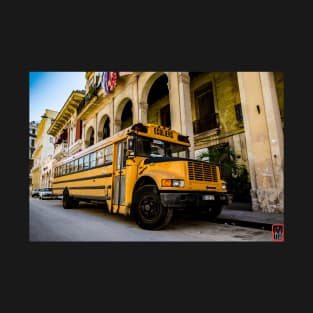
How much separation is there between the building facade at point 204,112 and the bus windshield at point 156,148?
1.73 meters

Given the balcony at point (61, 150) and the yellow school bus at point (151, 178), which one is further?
the balcony at point (61, 150)

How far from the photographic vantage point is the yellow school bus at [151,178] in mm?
4426

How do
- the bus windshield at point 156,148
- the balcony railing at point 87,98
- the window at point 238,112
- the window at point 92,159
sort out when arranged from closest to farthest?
the bus windshield at point 156,148
the window at point 92,159
the window at point 238,112
the balcony railing at point 87,98

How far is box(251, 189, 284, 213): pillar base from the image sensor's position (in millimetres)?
5791

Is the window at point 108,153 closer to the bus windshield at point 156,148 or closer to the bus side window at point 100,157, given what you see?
the bus side window at point 100,157

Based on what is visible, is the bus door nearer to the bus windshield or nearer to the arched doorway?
the bus windshield

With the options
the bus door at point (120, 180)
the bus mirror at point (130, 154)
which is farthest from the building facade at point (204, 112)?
the bus mirror at point (130, 154)

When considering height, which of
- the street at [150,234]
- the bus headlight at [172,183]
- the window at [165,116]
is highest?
the window at [165,116]

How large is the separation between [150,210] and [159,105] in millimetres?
10676

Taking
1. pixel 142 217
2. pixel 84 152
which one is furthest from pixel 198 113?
pixel 142 217

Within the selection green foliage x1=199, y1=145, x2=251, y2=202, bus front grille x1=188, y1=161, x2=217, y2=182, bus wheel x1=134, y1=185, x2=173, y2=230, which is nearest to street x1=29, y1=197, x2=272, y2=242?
bus wheel x1=134, y1=185, x2=173, y2=230

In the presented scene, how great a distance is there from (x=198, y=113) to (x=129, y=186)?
29.4ft

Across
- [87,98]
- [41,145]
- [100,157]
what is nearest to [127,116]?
[87,98]

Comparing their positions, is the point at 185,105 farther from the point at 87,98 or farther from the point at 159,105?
the point at 87,98
